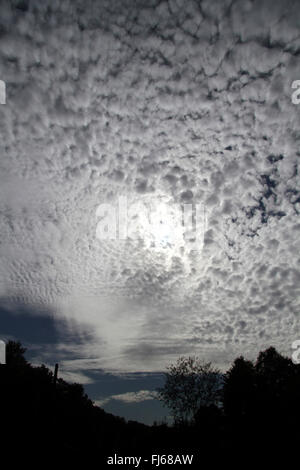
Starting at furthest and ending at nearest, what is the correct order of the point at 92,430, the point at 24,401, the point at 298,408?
the point at 298,408
the point at 92,430
the point at 24,401

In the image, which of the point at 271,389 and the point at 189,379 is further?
the point at 189,379

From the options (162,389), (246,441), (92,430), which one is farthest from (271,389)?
(92,430)

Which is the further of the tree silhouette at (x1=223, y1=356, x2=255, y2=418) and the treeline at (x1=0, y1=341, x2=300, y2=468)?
the tree silhouette at (x1=223, y1=356, x2=255, y2=418)

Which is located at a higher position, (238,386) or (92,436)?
(92,436)

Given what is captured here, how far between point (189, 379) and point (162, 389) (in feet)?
19.8

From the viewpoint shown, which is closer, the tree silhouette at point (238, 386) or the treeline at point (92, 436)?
the treeline at point (92, 436)

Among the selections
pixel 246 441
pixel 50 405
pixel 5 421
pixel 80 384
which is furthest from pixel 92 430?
pixel 80 384

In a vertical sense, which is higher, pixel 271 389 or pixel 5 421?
pixel 5 421

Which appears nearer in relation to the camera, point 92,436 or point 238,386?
point 92,436
